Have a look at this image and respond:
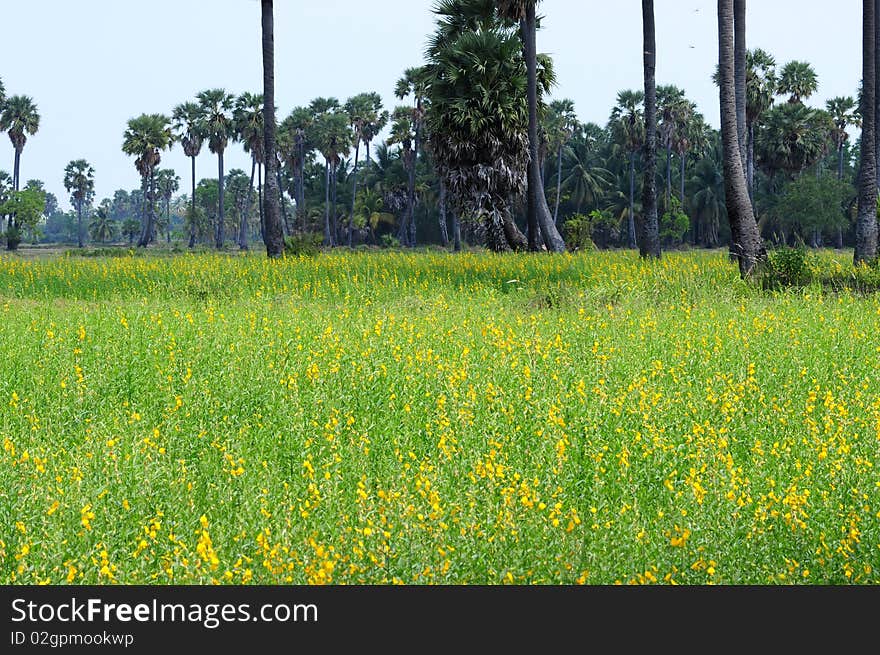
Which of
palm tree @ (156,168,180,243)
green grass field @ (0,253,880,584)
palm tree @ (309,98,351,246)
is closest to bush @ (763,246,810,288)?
green grass field @ (0,253,880,584)

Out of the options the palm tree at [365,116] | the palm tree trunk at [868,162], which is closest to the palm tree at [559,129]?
the palm tree at [365,116]

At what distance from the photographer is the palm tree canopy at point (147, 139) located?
252 ft

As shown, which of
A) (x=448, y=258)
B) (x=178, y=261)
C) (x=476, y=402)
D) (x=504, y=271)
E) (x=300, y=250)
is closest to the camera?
(x=476, y=402)

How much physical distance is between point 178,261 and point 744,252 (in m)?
12.8

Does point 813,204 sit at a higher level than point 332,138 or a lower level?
lower

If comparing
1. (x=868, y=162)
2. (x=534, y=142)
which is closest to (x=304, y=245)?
(x=534, y=142)

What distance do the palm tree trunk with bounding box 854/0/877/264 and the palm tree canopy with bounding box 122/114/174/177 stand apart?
68.0 meters

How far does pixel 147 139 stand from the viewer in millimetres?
77062

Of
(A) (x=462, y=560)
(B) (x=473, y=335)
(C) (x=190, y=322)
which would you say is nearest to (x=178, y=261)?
(C) (x=190, y=322)

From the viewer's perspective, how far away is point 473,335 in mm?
11250

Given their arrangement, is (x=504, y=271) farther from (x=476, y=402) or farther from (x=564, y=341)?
(x=476, y=402)

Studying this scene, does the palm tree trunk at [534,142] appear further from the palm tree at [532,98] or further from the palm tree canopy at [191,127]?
the palm tree canopy at [191,127]

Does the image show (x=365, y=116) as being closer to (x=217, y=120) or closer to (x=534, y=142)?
(x=217, y=120)

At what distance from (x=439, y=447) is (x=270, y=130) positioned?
65.1ft
